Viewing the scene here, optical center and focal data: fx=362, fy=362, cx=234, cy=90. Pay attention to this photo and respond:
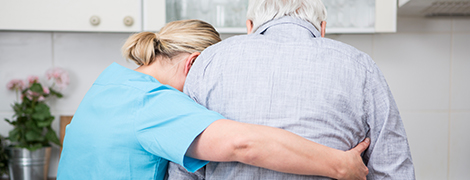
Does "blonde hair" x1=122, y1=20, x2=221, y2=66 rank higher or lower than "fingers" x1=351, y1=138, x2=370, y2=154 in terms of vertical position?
higher

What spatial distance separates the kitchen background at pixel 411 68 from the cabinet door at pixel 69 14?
0.35 m

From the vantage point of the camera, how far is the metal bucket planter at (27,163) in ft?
4.89

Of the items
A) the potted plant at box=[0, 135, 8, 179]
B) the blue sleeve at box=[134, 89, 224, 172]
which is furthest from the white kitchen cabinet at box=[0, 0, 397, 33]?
the blue sleeve at box=[134, 89, 224, 172]

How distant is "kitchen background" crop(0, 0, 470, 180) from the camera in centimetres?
161

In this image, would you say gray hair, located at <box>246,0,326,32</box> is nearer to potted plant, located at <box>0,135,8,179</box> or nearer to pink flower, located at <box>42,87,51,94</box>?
pink flower, located at <box>42,87,51,94</box>

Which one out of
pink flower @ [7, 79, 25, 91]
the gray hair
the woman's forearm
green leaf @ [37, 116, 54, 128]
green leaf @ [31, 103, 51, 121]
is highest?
the gray hair

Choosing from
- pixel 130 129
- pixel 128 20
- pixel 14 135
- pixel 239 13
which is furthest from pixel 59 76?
pixel 130 129

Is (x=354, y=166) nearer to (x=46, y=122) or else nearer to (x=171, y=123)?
(x=171, y=123)

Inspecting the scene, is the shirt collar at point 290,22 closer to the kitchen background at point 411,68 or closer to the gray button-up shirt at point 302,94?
the gray button-up shirt at point 302,94

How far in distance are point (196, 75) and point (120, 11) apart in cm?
68

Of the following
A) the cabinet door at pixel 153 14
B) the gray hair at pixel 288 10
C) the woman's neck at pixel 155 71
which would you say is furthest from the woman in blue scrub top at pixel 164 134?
the cabinet door at pixel 153 14

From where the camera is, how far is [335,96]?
0.67m

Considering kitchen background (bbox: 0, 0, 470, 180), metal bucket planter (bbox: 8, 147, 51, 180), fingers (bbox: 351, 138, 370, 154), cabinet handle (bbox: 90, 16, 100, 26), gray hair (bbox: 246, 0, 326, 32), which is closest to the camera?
fingers (bbox: 351, 138, 370, 154)

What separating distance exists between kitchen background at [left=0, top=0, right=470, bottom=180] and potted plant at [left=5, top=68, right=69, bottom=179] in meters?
0.07
